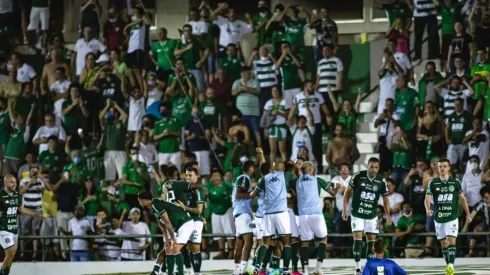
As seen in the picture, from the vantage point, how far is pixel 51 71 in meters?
33.2

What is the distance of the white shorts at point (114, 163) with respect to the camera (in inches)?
1228

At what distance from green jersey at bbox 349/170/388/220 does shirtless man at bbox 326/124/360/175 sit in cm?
634

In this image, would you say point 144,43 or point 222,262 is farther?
point 144,43

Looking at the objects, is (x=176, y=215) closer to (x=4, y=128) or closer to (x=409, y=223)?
(x=409, y=223)

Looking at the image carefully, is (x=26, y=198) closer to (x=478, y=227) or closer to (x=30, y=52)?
(x=30, y=52)

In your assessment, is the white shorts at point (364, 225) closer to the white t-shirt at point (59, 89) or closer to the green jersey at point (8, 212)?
the green jersey at point (8, 212)

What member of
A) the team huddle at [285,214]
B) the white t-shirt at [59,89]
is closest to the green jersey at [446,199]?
the team huddle at [285,214]

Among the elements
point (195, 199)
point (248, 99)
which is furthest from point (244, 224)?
point (248, 99)

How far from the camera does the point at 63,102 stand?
3228cm

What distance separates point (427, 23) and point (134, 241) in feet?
28.4

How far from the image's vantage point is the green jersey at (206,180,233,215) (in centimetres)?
2850

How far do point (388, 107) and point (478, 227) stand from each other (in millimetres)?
3877

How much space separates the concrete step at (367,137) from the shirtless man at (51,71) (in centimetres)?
751

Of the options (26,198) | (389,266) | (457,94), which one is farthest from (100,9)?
(389,266)
